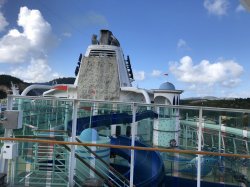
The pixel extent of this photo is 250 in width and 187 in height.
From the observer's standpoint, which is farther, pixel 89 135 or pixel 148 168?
pixel 148 168

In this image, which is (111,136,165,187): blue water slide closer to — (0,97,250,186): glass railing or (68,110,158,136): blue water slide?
(0,97,250,186): glass railing

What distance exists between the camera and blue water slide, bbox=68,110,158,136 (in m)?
5.68

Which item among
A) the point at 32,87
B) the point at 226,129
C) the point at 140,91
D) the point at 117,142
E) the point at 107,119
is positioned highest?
the point at 32,87

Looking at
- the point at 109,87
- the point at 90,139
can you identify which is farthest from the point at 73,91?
the point at 90,139

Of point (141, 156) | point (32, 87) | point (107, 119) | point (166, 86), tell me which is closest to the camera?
point (107, 119)

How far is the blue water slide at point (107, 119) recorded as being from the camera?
18.6 feet

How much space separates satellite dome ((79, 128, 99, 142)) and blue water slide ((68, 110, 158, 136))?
0.08m

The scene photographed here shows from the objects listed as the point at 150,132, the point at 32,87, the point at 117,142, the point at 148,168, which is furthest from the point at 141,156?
the point at 32,87

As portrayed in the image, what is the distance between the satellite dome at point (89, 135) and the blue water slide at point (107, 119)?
0.27 feet

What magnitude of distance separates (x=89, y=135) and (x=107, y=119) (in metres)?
0.53

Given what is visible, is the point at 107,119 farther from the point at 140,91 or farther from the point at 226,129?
the point at 140,91

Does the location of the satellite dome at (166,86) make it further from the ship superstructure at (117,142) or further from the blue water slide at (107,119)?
the blue water slide at (107,119)

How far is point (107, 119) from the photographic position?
571cm

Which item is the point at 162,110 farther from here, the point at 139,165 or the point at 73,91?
the point at 73,91
